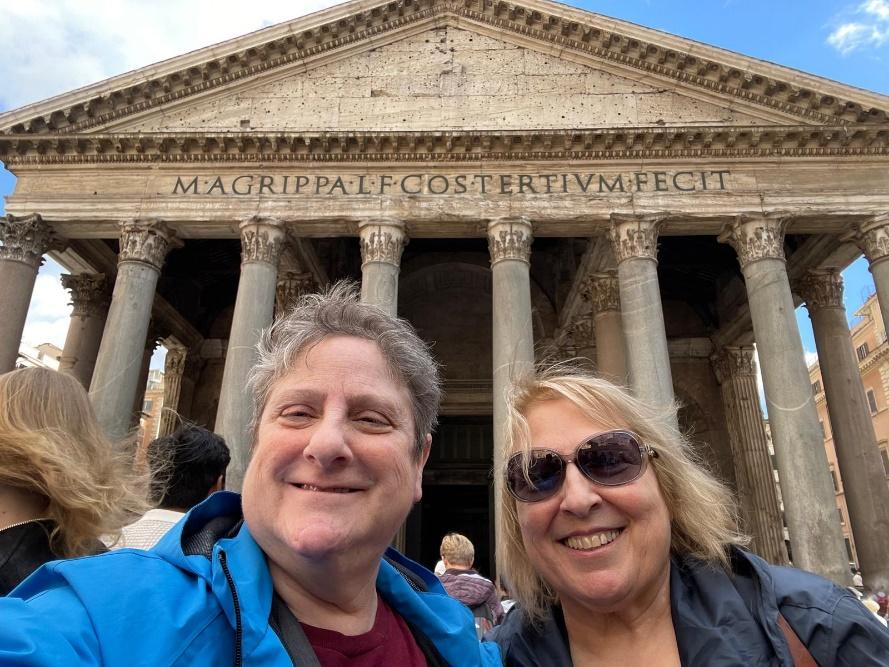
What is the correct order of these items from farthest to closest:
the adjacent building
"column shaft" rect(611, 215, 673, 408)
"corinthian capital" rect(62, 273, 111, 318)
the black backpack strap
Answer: the adjacent building, "corinthian capital" rect(62, 273, 111, 318), "column shaft" rect(611, 215, 673, 408), the black backpack strap

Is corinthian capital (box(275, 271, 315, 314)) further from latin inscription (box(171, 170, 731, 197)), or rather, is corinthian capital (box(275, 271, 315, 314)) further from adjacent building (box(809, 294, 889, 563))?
adjacent building (box(809, 294, 889, 563))

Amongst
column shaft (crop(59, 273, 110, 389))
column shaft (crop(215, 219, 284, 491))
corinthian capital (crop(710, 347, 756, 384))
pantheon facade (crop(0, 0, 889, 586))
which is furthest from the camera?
corinthian capital (crop(710, 347, 756, 384))

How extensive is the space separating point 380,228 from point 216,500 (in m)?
10.6

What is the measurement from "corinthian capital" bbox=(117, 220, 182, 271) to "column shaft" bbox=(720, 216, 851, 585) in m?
11.7

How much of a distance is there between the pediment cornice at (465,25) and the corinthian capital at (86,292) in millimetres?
4045

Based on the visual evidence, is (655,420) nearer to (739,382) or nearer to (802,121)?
(802,121)

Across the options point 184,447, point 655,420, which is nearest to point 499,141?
point 184,447

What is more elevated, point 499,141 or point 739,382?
point 499,141

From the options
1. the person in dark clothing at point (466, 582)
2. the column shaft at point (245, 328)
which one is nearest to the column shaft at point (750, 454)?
the column shaft at point (245, 328)

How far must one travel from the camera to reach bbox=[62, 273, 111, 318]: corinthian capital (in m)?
15.0

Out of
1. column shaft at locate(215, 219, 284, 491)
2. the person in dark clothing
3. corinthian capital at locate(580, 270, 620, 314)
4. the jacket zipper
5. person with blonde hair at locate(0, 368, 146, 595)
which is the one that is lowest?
the person in dark clothing

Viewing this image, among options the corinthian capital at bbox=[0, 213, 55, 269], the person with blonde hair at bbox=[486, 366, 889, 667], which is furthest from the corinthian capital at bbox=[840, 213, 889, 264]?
the corinthian capital at bbox=[0, 213, 55, 269]

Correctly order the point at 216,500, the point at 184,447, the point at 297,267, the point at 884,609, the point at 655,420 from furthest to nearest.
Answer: the point at 297,267
the point at 884,609
the point at 184,447
the point at 655,420
the point at 216,500

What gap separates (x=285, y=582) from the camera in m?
1.39
